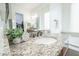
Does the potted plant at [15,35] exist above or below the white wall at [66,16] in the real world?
below

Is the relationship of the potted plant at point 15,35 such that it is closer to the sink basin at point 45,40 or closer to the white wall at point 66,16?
the sink basin at point 45,40

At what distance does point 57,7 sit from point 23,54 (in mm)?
539

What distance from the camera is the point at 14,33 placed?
1.41m

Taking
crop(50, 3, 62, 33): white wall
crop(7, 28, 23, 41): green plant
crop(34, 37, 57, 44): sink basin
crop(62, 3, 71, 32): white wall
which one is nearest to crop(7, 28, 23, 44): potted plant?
crop(7, 28, 23, 41): green plant

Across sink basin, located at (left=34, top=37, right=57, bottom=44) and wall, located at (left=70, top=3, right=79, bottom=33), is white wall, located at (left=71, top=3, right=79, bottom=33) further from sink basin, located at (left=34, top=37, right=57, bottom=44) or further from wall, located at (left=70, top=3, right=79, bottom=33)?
sink basin, located at (left=34, top=37, right=57, bottom=44)

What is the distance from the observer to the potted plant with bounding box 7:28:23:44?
1.40m

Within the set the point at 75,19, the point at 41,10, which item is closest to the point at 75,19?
the point at 75,19

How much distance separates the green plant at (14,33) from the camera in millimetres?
1396

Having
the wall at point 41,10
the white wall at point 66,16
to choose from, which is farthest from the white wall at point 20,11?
the white wall at point 66,16

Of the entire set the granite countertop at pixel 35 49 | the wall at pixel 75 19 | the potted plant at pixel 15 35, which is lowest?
the granite countertop at pixel 35 49

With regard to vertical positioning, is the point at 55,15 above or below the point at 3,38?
above

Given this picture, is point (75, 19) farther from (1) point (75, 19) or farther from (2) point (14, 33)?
(2) point (14, 33)

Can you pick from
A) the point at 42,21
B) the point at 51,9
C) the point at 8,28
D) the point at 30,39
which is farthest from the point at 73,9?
the point at 8,28

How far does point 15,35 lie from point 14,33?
2 cm
